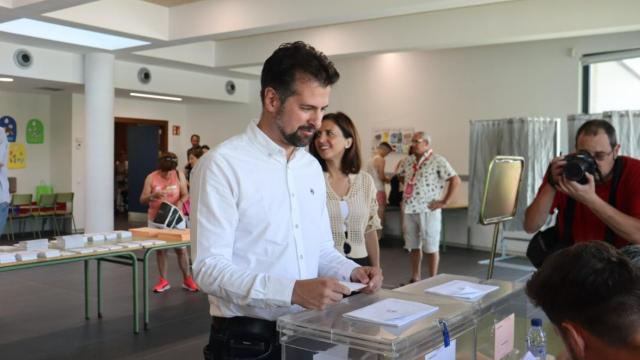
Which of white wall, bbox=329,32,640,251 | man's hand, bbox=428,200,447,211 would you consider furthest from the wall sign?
man's hand, bbox=428,200,447,211

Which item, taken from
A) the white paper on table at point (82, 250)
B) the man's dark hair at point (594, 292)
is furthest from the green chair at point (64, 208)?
the man's dark hair at point (594, 292)

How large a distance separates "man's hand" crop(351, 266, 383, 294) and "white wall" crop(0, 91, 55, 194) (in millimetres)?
10789

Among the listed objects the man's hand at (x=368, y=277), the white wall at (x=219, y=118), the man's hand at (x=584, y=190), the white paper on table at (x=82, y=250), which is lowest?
the white paper on table at (x=82, y=250)

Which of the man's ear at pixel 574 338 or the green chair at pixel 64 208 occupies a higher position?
the man's ear at pixel 574 338

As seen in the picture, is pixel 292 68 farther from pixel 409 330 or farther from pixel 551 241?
pixel 551 241

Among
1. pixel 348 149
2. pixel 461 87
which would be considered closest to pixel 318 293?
pixel 348 149

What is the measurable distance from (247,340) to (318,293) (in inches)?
13.4

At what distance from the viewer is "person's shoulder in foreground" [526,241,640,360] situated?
102 cm

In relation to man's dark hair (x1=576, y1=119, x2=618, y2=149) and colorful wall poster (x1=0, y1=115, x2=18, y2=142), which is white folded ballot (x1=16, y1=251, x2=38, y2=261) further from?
colorful wall poster (x1=0, y1=115, x2=18, y2=142)

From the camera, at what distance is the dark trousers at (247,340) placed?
1.69 m

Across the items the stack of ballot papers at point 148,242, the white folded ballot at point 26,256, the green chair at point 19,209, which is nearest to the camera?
the white folded ballot at point 26,256

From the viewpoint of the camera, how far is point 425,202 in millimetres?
6453

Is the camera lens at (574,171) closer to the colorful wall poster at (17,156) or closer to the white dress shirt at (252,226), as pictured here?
the white dress shirt at (252,226)

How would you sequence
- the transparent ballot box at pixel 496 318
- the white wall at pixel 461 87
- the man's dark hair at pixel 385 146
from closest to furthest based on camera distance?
1. the transparent ballot box at pixel 496 318
2. the white wall at pixel 461 87
3. the man's dark hair at pixel 385 146
